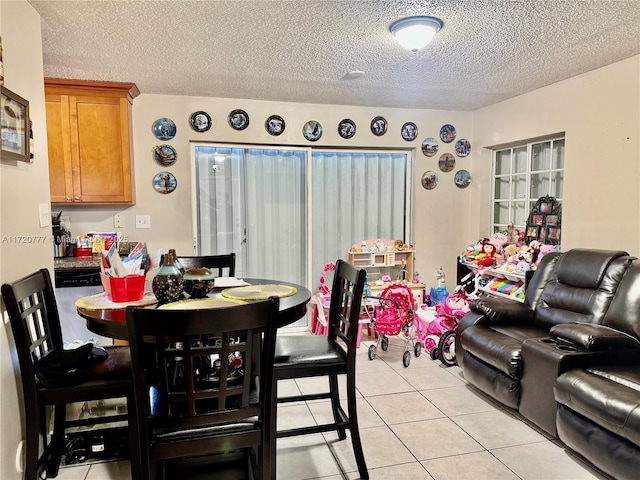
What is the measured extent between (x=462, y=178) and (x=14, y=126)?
445 cm

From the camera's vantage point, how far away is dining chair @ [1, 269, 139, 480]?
1.82 meters

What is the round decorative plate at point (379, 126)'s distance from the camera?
4875mm

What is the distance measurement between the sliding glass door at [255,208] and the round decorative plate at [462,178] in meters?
1.83

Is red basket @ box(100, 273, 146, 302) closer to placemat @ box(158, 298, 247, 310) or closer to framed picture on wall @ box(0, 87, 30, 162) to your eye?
placemat @ box(158, 298, 247, 310)

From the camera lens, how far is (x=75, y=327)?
11.6 feet

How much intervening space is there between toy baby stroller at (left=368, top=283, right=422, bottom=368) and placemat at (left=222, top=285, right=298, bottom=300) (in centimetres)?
155

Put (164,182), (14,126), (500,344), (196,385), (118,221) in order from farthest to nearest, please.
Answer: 1. (164,182)
2. (118,221)
3. (500,344)
4. (14,126)
5. (196,385)

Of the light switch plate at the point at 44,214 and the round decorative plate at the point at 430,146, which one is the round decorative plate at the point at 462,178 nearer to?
the round decorative plate at the point at 430,146

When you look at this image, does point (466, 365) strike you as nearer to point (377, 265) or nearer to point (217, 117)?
point (377, 265)

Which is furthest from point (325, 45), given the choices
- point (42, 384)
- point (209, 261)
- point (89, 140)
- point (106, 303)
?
point (42, 384)

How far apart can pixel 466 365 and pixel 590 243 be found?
1.54m

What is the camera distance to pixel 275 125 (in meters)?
4.57

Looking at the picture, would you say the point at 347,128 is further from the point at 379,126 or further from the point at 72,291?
the point at 72,291

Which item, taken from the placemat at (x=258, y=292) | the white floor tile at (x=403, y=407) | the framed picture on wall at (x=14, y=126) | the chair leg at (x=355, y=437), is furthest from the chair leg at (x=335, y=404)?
the framed picture on wall at (x=14, y=126)
